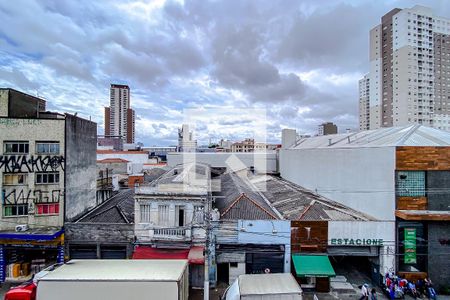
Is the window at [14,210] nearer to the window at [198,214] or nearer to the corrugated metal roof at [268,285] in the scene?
the window at [198,214]

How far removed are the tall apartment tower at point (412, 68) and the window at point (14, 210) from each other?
268ft

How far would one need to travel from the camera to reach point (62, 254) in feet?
64.8

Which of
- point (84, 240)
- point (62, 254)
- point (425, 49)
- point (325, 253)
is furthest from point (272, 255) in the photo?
point (425, 49)

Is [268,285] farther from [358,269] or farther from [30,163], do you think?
[30,163]

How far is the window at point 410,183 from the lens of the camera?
18.9 m

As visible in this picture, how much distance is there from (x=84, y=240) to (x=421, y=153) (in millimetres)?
23729

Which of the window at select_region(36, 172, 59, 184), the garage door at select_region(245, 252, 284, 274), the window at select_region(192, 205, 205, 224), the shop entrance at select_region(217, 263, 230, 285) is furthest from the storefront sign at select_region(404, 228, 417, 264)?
the window at select_region(36, 172, 59, 184)

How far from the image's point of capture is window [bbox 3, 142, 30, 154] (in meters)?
20.3

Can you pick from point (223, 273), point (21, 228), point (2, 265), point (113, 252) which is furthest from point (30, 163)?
point (223, 273)

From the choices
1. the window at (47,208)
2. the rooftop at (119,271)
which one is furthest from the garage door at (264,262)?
the window at (47,208)

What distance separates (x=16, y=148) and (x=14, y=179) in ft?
7.37

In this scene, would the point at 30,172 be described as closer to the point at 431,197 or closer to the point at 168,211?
the point at 168,211

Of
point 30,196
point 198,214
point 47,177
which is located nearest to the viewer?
point 198,214

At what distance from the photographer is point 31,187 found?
67.7ft
